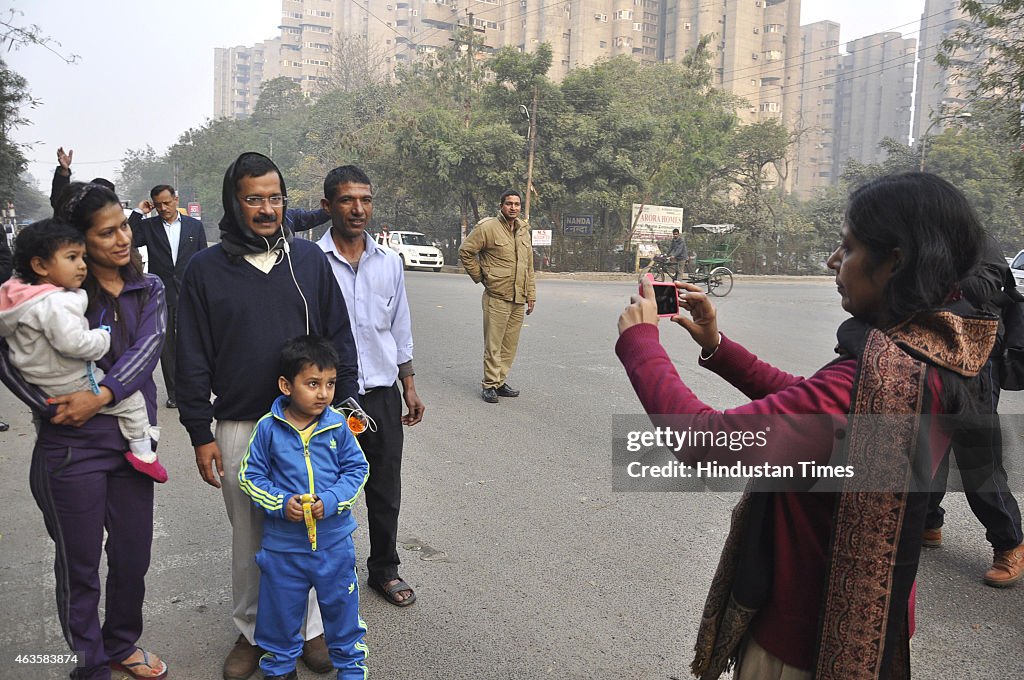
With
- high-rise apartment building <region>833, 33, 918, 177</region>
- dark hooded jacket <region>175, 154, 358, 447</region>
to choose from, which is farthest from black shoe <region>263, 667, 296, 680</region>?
high-rise apartment building <region>833, 33, 918, 177</region>

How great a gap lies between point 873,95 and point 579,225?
78.7 m

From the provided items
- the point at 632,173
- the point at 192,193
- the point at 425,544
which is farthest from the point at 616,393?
the point at 192,193

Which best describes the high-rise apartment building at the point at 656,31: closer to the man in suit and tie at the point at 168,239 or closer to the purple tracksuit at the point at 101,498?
the man in suit and tie at the point at 168,239

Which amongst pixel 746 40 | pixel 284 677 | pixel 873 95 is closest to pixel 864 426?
pixel 284 677

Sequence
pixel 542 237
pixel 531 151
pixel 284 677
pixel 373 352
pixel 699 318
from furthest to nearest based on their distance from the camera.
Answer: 1. pixel 531 151
2. pixel 542 237
3. pixel 373 352
4. pixel 284 677
5. pixel 699 318

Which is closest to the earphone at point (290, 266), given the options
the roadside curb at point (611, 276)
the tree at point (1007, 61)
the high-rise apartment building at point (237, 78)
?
the tree at point (1007, 61)

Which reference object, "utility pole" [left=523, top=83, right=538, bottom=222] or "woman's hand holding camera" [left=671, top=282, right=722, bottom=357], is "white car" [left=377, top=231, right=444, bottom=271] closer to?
"utility pole" [left=523, top=83, right=538, bottom=222]

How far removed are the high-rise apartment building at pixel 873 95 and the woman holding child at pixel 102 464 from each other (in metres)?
97.9

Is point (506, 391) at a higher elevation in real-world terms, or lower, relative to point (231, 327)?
lower

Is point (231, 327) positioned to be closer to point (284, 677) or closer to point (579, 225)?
point (284, 677)

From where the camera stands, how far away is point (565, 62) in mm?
80125

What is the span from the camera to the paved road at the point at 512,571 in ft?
→ 10.1

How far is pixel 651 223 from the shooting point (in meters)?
31.3

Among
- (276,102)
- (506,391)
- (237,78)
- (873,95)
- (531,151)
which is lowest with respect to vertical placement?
(506,391)
